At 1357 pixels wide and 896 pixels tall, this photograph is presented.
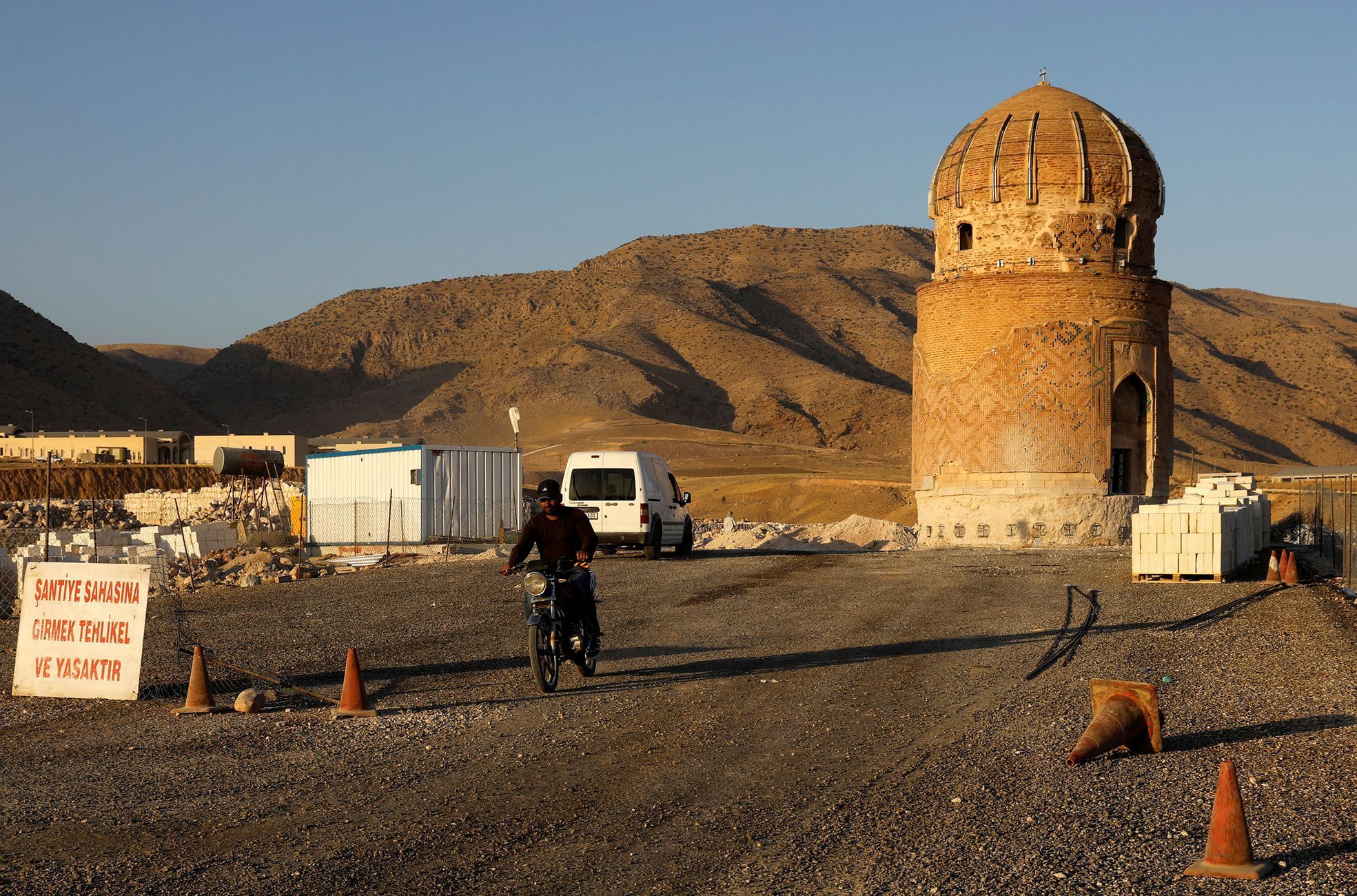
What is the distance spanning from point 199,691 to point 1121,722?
7172mm

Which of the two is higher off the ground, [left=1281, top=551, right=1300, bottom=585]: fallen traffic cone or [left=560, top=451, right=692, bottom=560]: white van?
[left=560, top=451, right=692, bottom=560]: white van

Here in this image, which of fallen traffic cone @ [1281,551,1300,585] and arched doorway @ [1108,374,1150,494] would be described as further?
arched doorway @ [1108,374,1150,494]

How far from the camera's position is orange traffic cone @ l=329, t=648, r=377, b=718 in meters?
10.8

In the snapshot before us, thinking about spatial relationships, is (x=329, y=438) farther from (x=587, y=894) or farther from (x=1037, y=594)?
(x=587, y=894)

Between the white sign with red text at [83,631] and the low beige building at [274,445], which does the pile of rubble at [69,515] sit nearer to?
the low beige building at [274,445]

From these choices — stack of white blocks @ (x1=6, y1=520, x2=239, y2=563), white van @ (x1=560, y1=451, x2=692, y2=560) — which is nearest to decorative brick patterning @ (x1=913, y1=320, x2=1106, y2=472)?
white van @ (x1=560, y1=451, x2=692, y2=560)

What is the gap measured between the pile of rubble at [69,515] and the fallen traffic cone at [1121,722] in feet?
154

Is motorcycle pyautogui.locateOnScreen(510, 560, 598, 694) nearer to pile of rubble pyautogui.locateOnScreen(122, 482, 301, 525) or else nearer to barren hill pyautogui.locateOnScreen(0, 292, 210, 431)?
Answer: pile of rubble pyautogui.locateOnScreen(122, 482, 301, 525)

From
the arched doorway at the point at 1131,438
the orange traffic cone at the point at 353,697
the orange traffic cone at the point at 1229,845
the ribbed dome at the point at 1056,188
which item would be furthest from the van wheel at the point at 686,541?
the orange traffic cone at the point at 1229,845

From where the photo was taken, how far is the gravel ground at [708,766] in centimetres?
664

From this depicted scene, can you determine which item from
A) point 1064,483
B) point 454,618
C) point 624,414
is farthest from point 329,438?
point 454,618

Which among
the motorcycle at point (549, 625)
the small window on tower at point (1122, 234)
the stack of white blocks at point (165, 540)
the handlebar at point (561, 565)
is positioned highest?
the small window on tower at point (1122, 234)

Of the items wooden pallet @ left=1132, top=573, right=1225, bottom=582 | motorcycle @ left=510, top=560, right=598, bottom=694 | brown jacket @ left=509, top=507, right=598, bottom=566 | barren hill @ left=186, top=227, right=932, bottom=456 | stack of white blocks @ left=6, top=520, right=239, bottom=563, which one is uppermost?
barren hill @ left=186, top=227, right=932, bottom=456

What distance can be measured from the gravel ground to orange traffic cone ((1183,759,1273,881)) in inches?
3.5
